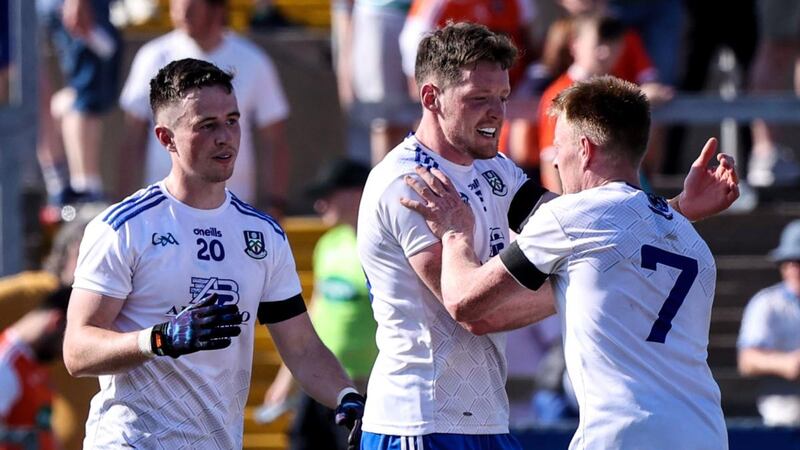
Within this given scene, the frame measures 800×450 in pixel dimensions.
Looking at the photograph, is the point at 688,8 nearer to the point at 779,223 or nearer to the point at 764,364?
the point at 779,223

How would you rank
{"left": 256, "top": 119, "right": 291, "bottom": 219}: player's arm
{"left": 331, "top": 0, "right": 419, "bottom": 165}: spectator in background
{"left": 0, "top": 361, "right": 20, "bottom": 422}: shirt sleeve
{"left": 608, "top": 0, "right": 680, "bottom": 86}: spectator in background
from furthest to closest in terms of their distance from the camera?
{"left": 608, "top": 0, "right": 680, "bottom": 86}: spectator in background < {"left": 331, "top": 0, "right": 419, "bottom": 165}: spectator in background < {"left": 256, "top": 119, "right": 291, "bottom": 219}: player's arm < {"left": 0, "top": 361, "right": 20, "bottom": 422}: shirt sleeve

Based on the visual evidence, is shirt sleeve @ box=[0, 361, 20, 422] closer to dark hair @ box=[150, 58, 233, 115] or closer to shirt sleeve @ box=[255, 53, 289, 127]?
shirt sleeve @ box=[255, 53, 289, 127]

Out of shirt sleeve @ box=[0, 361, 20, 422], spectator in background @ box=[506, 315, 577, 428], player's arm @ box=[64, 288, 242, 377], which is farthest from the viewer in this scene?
spectator in background @ box=[506, 315, 577, 428]

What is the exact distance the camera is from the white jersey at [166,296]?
18.8ft

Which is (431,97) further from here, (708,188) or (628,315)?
(628,315)

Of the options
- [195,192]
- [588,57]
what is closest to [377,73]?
[588,57]

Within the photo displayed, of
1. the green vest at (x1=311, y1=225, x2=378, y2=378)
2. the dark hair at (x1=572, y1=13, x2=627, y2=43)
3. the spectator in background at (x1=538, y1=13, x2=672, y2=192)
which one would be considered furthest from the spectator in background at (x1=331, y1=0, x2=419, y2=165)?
the dark hair at (x1=572, y1=13, x2=627, y2=43)

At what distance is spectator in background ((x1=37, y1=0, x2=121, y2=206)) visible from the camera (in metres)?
11.2

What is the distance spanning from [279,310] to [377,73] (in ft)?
15.9

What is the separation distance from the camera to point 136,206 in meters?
5.84

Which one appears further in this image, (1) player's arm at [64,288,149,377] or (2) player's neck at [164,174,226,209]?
(2) player's neck at [164,174,226,209]

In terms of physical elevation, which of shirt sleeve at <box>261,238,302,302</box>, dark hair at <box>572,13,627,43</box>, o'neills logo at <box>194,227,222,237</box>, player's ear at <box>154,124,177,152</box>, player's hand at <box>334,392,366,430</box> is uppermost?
dark hair at <box>572,13,627,43</box>

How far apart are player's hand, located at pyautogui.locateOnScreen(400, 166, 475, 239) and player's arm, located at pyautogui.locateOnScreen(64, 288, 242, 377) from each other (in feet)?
2.46

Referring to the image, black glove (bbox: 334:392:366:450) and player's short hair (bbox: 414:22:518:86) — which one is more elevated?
player's short hair (bbox: 414:22:518:86)
